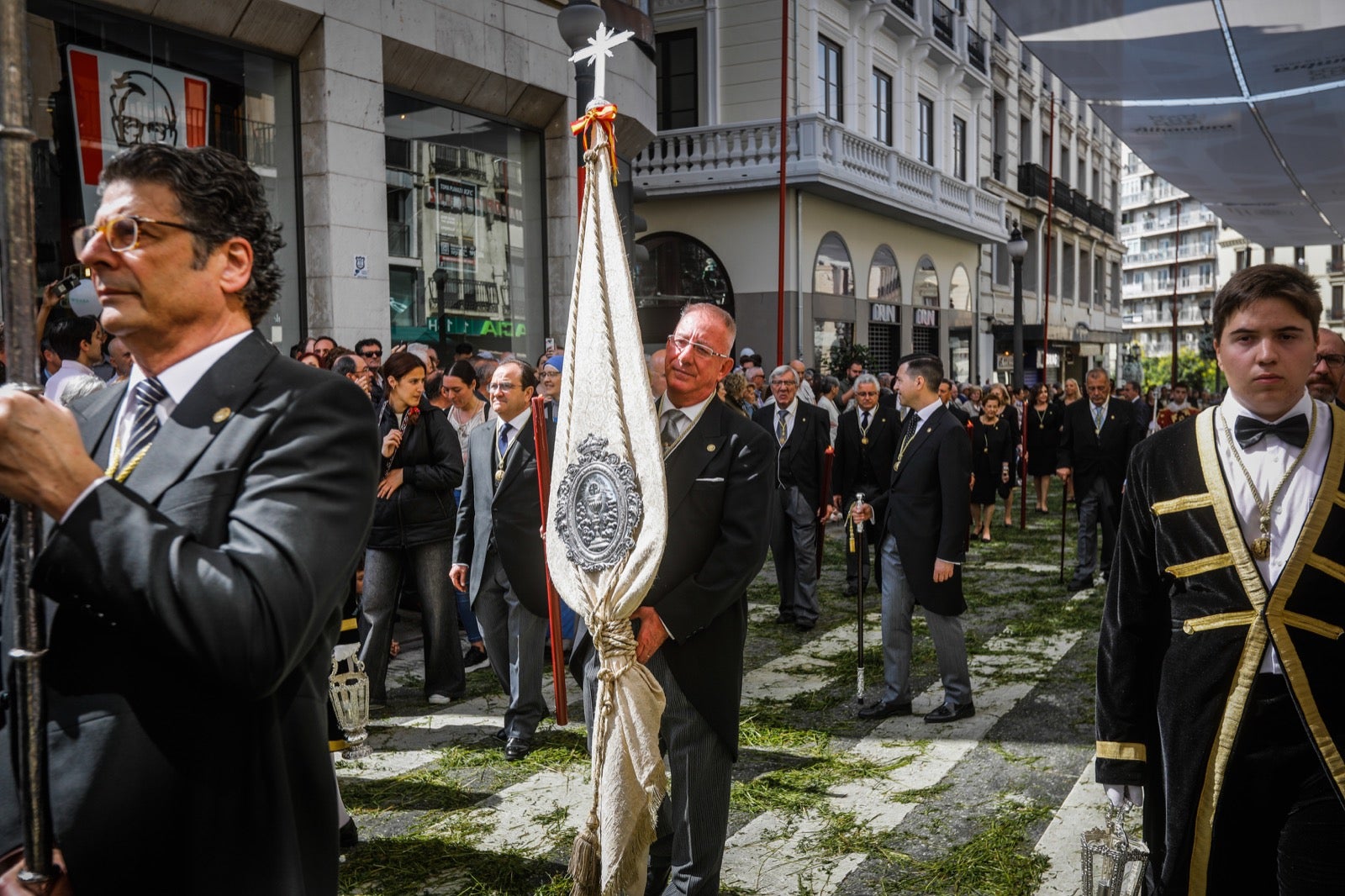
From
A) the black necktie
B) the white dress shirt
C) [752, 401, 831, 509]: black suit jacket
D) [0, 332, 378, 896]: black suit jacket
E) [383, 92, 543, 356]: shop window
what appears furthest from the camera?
[383, 92, 543, 356]: shop window

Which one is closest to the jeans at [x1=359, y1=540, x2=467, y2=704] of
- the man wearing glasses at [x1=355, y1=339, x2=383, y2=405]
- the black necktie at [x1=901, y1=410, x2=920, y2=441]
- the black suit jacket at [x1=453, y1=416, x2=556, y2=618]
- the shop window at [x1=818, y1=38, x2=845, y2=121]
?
the black suit jacket at [x1=453, y1=416, x2=556, y2=618]

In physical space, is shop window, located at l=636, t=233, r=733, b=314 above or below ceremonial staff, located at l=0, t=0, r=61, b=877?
above

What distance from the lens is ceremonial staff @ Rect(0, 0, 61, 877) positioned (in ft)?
5.57

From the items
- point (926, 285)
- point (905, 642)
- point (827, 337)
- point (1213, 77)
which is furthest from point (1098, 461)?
point (926, 285)

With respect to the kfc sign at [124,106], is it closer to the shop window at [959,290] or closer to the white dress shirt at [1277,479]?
the white dress shirt at [1277,479]

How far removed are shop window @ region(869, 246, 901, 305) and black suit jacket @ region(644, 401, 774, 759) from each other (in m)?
24.3

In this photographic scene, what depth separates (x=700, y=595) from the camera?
13.1 feet

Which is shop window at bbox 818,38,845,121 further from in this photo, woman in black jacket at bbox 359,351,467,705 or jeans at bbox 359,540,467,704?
jeans at bbox 359,540,467,704

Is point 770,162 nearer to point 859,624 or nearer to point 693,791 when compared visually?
point 859,624

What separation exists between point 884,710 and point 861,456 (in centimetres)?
449

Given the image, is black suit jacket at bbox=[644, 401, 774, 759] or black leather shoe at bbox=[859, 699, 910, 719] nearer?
black suit jacket at bbox=[644, 401, 774, 759]

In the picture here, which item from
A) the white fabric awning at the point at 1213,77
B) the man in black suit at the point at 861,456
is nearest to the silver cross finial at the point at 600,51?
the white fabric awning at the point at 1213,77

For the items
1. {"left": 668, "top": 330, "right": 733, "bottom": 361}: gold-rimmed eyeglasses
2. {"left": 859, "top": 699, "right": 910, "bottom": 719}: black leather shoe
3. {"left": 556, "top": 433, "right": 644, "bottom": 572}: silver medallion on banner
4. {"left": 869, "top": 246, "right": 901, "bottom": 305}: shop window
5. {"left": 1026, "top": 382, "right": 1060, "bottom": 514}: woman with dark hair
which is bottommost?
{"left": 859, "top": 699, "right": 910, "bottom": 719}: black leather shoe

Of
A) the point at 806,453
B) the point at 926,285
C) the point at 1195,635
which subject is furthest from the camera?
the point at 926,285
